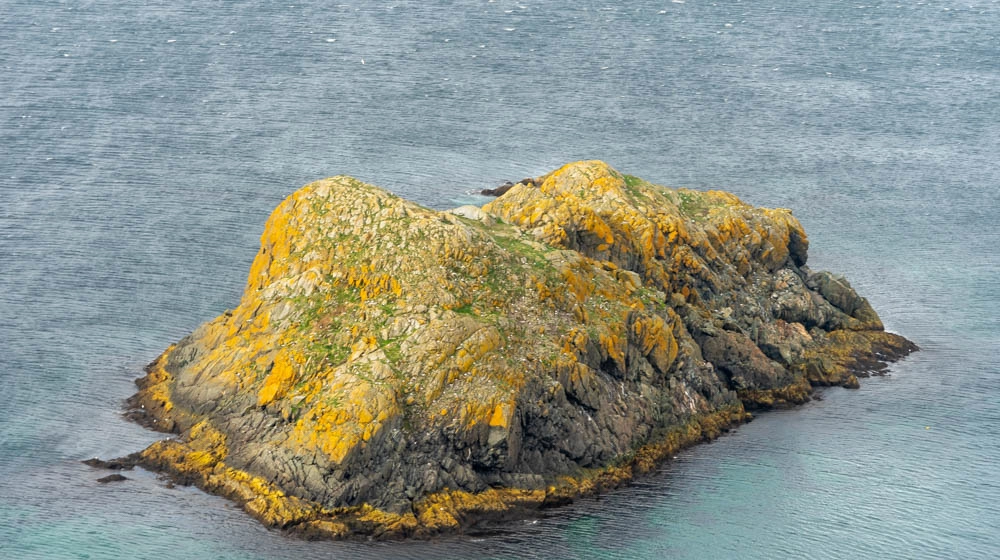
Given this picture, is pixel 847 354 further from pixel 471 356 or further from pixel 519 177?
pixel 519 177

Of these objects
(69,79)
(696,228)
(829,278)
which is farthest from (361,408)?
(69,79)

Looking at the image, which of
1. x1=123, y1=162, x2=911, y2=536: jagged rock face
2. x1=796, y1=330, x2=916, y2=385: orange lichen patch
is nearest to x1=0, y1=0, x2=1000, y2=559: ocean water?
x1=796, y1=330, x2=916, y2=385: orange lichen patch

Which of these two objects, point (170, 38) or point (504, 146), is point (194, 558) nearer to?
point (504, 146)

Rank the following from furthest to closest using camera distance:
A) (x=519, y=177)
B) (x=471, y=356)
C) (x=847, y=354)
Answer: (x=519, y=177) < (x=847, y=354) < (x=471, y=356)

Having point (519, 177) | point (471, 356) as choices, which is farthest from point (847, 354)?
point (519, 177)

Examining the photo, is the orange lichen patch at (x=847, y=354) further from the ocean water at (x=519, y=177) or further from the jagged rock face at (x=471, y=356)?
the ocean water at (x=519, y=177)

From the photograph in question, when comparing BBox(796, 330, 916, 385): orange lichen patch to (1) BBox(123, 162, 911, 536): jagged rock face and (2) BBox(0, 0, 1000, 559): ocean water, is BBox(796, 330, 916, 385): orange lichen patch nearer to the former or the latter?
(1) BBox(123, 162, 911, 536): jagged rock face
